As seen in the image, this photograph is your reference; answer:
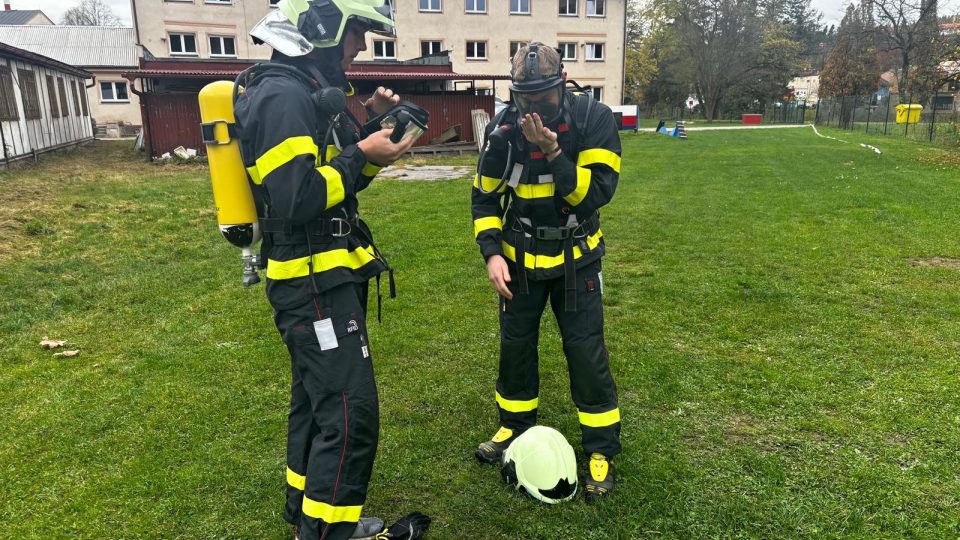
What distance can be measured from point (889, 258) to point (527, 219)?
6.76 meters

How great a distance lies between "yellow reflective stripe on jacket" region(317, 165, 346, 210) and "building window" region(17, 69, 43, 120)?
21.1 metres

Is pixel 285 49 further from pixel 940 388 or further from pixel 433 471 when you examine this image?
pixel 940 388

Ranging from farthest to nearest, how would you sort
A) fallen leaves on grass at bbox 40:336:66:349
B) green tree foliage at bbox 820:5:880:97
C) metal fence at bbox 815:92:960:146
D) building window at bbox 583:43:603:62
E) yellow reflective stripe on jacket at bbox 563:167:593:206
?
green tree foliage at bbox 820:5:880:97 → building window at bbox 583:43:603:62 → metal fence at bbox 815:92:960:146 → fallen leaves on grass at bbox 40:336:66:349 → yellow reflective stripe on jacket at bbox 563:167:593:206

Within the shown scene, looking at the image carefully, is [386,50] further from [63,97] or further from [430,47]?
[63,97]

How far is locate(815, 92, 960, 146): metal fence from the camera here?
2715 centimetres

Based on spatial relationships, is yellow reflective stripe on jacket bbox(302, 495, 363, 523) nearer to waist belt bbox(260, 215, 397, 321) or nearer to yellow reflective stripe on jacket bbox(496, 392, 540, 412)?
waist belt bbox(260, 215, 397, 321)

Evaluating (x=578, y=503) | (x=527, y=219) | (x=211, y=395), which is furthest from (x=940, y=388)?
(x=211, y=395)

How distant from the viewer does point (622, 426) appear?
162 inches

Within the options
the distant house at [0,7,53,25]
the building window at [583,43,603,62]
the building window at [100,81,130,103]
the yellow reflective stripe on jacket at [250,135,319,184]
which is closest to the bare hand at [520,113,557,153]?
the yellow reflective stripe on jacket at [250,135,319,184]

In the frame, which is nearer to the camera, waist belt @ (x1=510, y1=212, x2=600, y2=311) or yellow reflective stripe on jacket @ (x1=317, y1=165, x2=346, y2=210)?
yellow reflective stripe on jacket @ (x1=317, y1=165, x2=346, y2=210)

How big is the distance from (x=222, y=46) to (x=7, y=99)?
22653mm

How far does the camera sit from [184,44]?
36344 mm

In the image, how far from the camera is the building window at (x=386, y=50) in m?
40.2

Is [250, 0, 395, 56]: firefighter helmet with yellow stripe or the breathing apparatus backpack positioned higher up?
[250, 0, 395, 56]: firefighter helmet with yellow stripe
